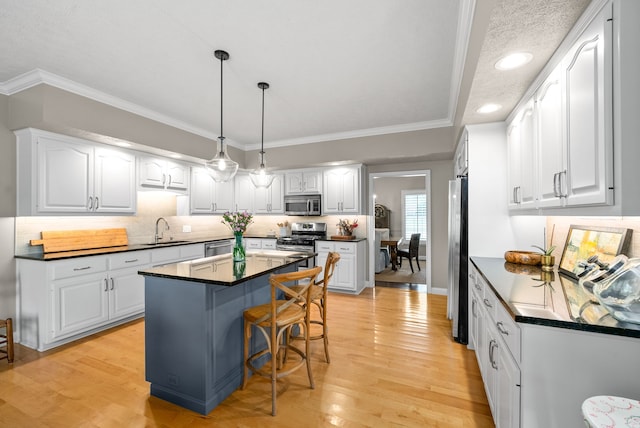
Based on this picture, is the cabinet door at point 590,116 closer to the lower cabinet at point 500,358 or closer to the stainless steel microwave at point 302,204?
the lower cabinet at point 500,358

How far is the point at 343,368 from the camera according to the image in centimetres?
257

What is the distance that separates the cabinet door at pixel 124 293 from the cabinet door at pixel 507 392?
13.0 feet

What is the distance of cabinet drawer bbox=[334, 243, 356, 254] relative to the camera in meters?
4.91

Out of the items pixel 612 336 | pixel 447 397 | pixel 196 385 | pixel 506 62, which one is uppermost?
pixel 506 62

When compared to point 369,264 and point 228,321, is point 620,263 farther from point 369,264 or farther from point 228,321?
point 369,264

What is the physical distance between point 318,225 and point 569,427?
461 centimetres

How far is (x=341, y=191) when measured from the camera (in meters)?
5.21

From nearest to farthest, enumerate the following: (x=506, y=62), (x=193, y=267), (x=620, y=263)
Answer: (x=620, y=263) → (x=506, y=62) → (x=193, y=267)

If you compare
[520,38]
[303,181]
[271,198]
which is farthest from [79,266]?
[520,38]

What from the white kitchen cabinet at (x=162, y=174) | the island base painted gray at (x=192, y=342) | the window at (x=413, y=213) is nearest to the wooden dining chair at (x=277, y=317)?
the island base painted gray at (x=192, y=342)

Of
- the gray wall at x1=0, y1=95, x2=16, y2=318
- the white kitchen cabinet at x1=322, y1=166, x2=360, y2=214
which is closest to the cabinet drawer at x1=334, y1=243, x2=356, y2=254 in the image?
the white kitchen cabinet at x1=322, y1=166, x2=360, y2=214

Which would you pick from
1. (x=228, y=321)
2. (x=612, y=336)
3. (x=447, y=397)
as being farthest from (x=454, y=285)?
(x=228, y=321)

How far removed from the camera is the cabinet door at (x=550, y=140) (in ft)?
5.43

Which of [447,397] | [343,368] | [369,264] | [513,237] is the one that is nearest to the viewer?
[447,397]
